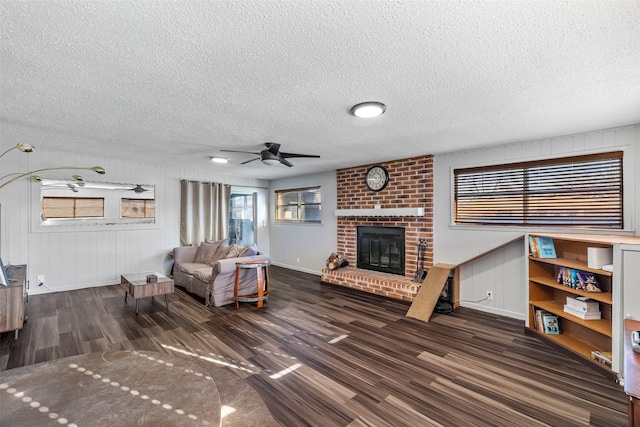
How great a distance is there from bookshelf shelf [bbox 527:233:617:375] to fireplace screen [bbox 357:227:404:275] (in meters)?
1.88

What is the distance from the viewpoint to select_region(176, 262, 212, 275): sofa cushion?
15.9 ft

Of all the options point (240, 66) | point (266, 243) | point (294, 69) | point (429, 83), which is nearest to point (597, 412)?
point (429, 83)

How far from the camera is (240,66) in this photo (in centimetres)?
186

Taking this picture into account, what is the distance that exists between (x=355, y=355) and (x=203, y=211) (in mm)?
4695

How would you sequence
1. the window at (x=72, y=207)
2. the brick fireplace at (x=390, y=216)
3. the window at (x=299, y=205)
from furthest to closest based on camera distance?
the window at (x=299, y=205) < the window at (x=72, y=207) < the brick fireplace at (x=390, y=216)

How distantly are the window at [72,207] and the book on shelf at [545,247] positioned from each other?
6441 millimetres

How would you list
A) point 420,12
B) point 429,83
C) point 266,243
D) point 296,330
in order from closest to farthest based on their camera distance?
point 420,12 < point 429,83 < point 296,330 < point 266,243

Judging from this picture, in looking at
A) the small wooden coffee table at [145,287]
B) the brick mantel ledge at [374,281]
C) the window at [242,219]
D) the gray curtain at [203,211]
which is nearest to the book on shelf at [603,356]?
the brick mantel ledge at [374,281]

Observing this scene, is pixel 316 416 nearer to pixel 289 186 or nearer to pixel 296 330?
pixel 296 330

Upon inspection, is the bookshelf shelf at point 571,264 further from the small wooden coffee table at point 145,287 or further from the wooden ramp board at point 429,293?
the small wooden coffee table at point 145,287

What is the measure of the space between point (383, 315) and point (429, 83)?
281 centimetres

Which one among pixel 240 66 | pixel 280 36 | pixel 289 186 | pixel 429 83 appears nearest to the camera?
pixel 280 36

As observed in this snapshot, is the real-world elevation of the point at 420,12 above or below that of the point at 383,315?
above

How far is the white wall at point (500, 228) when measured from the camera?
2.98 meters
